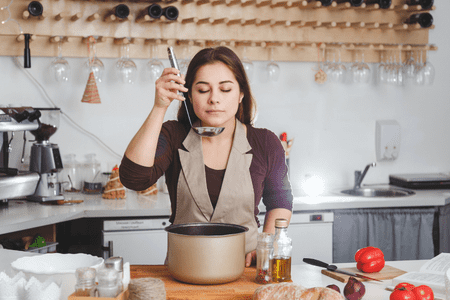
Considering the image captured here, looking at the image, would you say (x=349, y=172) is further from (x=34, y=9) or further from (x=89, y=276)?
(x=89, y=276)

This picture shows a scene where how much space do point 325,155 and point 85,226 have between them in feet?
5.63

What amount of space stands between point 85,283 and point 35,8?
7.98 feet

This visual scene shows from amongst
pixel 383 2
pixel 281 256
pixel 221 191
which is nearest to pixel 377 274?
pixel 281 256

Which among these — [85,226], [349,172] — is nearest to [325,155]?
[349,172]

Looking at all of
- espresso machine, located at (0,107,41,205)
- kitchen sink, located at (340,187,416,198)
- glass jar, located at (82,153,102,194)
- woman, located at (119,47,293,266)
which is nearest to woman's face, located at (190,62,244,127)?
woman, located at (119,47,293,266)

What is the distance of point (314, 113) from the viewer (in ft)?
11.6

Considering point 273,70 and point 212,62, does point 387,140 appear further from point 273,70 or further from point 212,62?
point 212,62

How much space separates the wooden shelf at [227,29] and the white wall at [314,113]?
106 millimetres

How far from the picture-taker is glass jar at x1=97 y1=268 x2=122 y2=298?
3.14 ft

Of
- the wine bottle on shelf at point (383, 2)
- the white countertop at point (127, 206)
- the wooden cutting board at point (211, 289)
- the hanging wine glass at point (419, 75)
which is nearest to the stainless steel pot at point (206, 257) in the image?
the wooden cutting board at point (211, 289)

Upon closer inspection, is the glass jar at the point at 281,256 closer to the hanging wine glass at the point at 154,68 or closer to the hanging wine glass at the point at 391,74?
the hanging wine glass at the point at 154,68

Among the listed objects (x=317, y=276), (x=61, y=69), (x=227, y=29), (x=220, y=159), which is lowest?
(x=317, y=276)

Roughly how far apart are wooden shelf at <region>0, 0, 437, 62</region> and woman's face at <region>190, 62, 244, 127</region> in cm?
152

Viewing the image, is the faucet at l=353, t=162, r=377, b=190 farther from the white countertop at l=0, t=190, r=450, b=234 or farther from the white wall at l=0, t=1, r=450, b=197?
the white countertop at l=0, t=190, r=450, b=234
